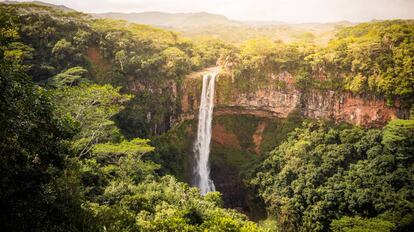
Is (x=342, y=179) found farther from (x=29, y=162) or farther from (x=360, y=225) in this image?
Result: (x=29, y=162)

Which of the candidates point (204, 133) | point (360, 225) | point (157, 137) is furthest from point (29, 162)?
point (204, 133)

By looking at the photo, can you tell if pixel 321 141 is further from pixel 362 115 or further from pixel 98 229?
pixel 98 229

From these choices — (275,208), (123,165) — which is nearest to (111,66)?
(123,165)

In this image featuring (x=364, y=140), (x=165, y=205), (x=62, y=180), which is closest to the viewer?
(x=62, y=180)

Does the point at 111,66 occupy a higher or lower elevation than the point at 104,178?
higher

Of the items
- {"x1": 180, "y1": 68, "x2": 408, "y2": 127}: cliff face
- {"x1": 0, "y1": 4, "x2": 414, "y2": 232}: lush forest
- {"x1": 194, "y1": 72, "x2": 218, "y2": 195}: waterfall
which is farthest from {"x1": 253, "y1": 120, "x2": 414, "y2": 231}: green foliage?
{"x1": 194, "y1": 72, "x2": 218, "y2": 195}: waterfall

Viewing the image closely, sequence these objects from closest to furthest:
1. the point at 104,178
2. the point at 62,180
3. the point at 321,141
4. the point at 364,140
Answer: the point at 62,180, the point at 104,178, the point at 364,140, the point at 321,141

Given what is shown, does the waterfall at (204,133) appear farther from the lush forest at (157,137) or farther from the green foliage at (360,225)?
the green foliage at (360,225)
